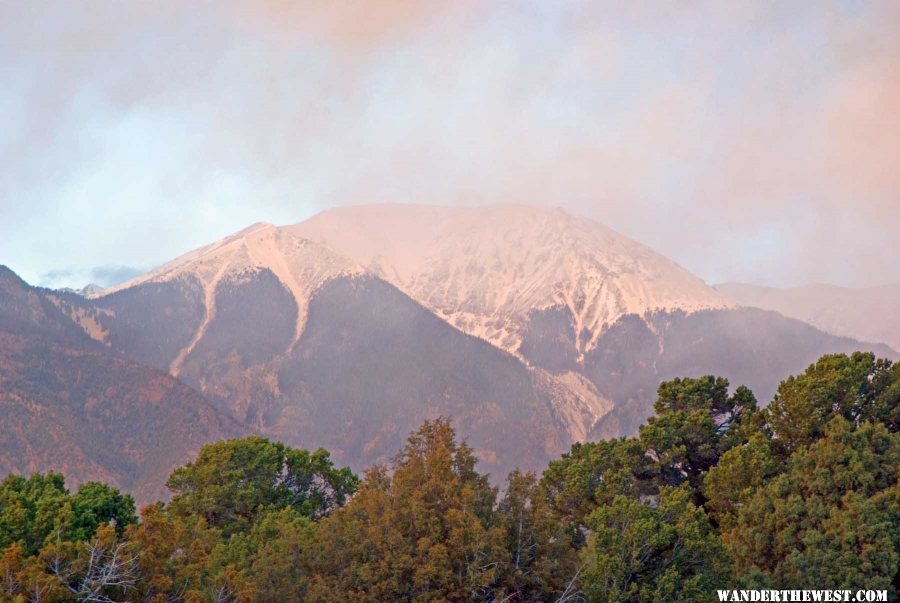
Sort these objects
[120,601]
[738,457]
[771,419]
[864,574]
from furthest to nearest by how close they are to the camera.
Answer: [771,419] → [738,457] → [864,574] → [120,601]

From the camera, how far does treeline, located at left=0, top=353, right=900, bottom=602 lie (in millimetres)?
34594

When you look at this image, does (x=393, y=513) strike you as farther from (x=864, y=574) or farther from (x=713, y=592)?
(x=864, y=574)

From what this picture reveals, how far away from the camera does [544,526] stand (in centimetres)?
3709

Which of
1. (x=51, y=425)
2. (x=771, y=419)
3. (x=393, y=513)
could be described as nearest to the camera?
(x=393, y=513)

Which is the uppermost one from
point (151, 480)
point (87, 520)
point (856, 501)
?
point (151, 480)

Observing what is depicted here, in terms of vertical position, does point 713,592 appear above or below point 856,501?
below

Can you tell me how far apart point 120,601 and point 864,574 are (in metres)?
31.4

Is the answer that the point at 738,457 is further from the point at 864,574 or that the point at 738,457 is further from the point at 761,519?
the point at 864,574

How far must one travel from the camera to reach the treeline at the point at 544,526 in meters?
34.6

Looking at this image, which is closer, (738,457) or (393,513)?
(393,513)

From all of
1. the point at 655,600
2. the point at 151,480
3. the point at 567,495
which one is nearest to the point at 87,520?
the point at 655,600

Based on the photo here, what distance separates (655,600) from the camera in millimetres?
39906

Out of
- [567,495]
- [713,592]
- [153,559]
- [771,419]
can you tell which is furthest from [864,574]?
[153,559]

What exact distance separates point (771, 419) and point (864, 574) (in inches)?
700
